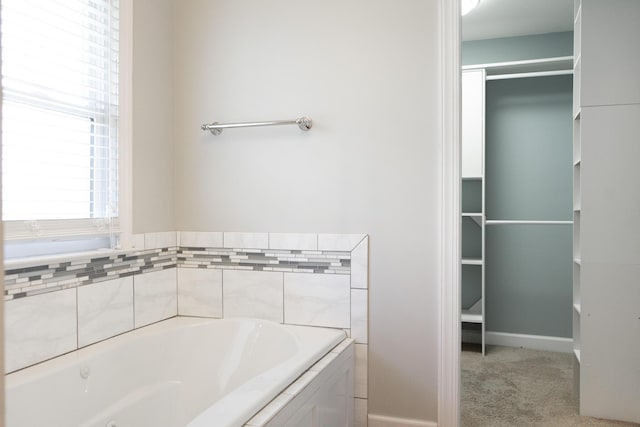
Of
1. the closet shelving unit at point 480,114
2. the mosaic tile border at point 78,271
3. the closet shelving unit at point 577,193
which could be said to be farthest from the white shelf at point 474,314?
the mosaic tile border at point 78,271

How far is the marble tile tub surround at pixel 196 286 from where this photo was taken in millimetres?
1795

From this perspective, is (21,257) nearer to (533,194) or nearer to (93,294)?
(93,294)

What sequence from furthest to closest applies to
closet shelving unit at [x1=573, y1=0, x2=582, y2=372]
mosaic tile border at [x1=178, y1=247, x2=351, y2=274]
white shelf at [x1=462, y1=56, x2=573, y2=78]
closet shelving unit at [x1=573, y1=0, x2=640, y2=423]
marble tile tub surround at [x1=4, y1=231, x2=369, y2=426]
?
white shelf at [x1=462, y1=56, x2=573, y2=78]
closet shelving unit at [x1=573, y1=0, x2=582, y2=372]
closet shelving unit at [x1=573, y1=0, x2=640, y2=423]
mosaic tile border at [x1=178, y1=247, x2=351, y2=274]
marble tile tub surround at [x1=4, y1=231, x2=369, y2=426]

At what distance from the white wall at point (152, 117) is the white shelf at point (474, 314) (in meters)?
2.24

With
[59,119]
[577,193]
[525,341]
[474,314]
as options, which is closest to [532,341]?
[525,341]

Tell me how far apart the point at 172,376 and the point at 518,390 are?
6.67 ft

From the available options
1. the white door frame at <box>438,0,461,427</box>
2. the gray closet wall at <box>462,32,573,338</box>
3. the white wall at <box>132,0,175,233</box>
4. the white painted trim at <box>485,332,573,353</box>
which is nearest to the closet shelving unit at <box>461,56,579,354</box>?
the gray closet wall at <box>462,32,573,338</box>

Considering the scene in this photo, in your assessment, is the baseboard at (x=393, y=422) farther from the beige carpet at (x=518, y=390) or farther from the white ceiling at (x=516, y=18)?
the white ceiling at (x=516, y=18)

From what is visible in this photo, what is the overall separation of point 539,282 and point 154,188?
2.94 m

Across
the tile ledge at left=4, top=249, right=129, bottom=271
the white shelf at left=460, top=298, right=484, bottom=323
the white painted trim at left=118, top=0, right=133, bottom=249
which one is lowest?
the white shelf at left=460, top=298, right=484, bottom=323

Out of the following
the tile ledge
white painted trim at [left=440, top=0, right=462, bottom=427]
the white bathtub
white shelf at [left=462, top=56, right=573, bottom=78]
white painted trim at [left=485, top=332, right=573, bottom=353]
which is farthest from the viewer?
white painted trim at [left=485, top=332, right=573, bottom=353]

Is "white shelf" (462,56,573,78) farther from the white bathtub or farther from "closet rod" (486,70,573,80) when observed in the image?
the white bathtub

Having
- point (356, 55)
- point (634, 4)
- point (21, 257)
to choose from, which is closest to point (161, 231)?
point (21, 257)

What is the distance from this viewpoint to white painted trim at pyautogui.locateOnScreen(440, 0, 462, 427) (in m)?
2.12
